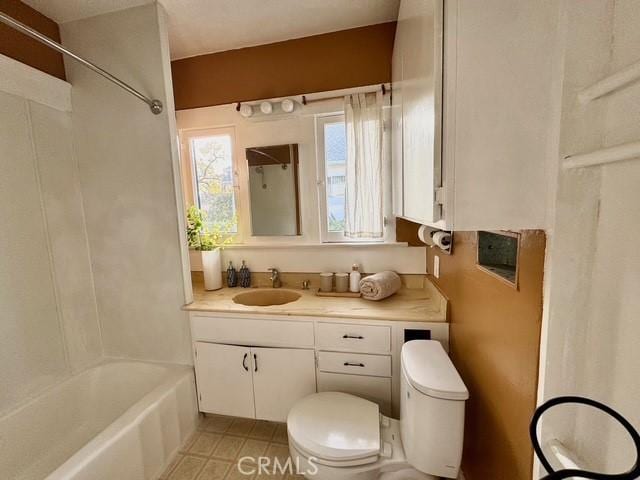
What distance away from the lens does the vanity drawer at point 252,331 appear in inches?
60.6

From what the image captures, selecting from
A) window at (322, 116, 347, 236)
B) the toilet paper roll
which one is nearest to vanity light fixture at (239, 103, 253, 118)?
window at (322, 116, 347, 236)

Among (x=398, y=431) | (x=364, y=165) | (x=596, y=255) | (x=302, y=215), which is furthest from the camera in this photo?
(x=302, y=215)

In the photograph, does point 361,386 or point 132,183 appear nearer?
point 361,386

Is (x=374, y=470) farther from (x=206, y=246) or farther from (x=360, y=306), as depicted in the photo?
(x=206, y=246)

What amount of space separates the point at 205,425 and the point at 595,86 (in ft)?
7.64

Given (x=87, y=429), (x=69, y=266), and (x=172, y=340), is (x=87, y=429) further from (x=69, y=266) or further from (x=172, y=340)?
(x=69, y=266)

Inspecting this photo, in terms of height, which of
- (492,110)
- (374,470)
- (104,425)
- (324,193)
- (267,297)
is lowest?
(104,425)

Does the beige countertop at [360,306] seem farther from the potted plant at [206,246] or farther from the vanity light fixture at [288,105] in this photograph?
the vanity light fixture at [288,105]

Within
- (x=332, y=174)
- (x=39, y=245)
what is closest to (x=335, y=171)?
(x=332, y=174)

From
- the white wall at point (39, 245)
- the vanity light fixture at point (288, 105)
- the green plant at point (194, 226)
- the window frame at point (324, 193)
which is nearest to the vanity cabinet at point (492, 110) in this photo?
the window frame at point (324, 193)

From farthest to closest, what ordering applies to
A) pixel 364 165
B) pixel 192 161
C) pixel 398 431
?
pixel 192 161 < pixel 364 165 < pixel 398 431

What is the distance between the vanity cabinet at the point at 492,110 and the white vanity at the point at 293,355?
0.88 m

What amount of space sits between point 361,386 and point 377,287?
549 mm

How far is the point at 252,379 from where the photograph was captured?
1614 mm
